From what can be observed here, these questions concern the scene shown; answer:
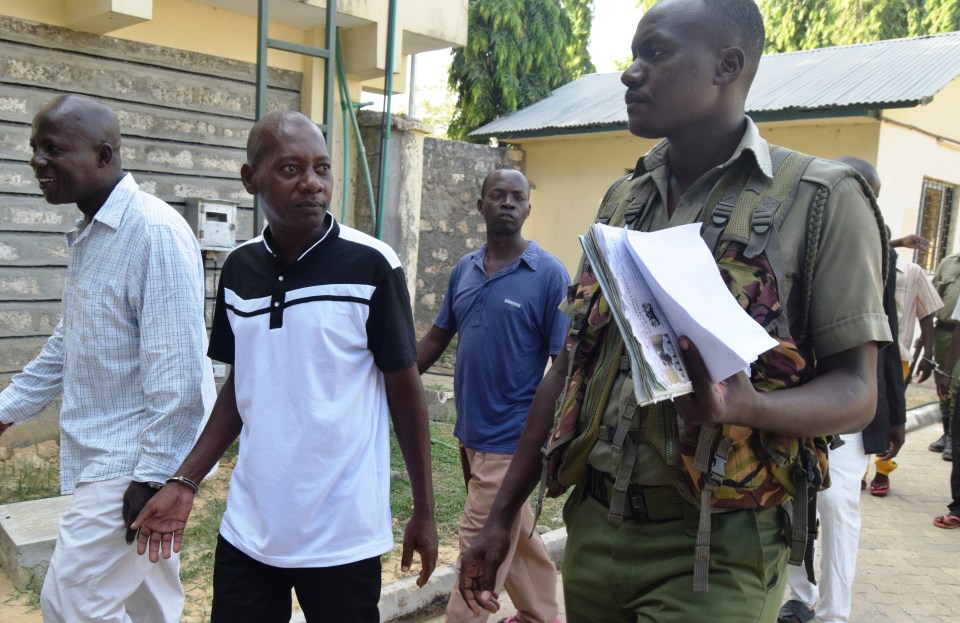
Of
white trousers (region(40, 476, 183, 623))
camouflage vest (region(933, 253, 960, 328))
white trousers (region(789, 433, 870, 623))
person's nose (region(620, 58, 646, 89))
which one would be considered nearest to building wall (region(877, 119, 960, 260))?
camouflage vest (region(933, 253, 960, 328))

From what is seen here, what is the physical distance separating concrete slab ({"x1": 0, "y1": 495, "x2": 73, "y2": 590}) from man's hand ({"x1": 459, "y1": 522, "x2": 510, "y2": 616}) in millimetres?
2353

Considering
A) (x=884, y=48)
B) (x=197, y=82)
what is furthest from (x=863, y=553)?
(x=884, y=48)

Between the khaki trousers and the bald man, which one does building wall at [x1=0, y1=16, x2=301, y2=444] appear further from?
the khaki trousers

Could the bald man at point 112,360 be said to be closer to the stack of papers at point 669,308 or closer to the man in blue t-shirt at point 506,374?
the man in blue t-shirt at point 506,374

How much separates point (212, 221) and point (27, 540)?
302cm

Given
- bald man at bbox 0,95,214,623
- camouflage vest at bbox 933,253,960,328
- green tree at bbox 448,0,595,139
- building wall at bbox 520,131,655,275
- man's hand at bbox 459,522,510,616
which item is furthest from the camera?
green tree at bbox 448,0,595,139

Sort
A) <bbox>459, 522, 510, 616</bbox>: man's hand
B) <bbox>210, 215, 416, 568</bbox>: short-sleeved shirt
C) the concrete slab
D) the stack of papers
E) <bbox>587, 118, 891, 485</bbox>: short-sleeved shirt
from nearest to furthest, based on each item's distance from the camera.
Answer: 1. the stack of papers
2. <bbox>587, 118, 891, 485</bbox>: short-sleeved shirt
3. <bbox>459, 522, 510, 616</bbox>: man's hand
4. <bbox>210, 215, 416, 568</bbox>: short-sleeved shirt
5. the concrete slab

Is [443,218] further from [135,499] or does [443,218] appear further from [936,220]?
[135,499]

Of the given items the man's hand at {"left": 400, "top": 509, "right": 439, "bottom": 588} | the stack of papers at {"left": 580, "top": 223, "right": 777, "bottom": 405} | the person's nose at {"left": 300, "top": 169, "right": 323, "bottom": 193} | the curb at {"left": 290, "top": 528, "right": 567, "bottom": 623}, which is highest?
the person's nose at {"left": 300, "top": 169, "right": 323, "bottom": 193}

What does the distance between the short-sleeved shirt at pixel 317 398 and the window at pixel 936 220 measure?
36.7 ft

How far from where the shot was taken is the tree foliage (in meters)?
18.5

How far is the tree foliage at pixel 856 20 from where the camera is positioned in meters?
18.5

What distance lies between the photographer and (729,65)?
1.70 m

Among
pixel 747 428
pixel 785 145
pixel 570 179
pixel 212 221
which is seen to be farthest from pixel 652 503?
pixel 570 179
